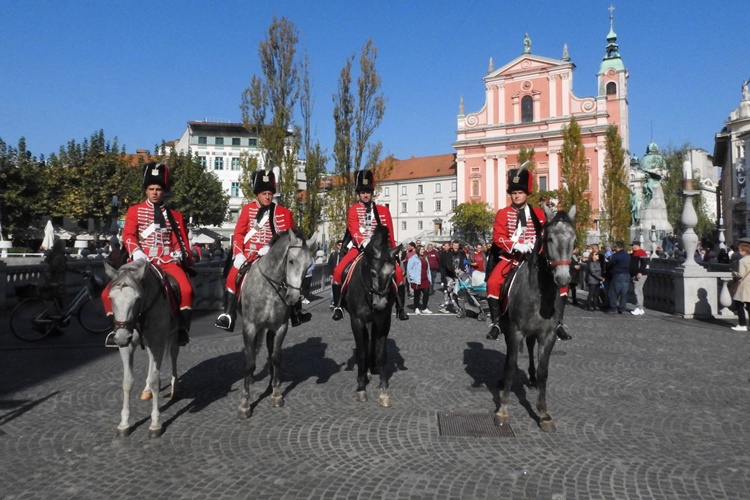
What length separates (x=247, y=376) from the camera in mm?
6168

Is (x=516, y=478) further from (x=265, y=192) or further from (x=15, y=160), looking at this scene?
(x=15, y=160)

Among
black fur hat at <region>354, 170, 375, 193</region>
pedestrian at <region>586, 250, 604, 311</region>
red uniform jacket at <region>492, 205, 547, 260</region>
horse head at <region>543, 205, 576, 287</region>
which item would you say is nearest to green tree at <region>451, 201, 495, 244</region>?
pedestrian at <region>586, 250, 604, 311</region>

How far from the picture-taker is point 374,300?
6219 mm

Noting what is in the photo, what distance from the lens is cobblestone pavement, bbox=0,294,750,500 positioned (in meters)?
4.32

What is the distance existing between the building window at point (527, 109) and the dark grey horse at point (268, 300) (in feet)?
220

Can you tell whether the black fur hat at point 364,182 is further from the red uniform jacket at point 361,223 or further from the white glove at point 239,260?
the white glove at point 239,260

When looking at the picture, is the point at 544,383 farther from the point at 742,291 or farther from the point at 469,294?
the point at 469,294

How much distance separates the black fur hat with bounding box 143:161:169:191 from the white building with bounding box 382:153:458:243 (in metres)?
80.3

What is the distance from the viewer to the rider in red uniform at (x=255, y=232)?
6746mm

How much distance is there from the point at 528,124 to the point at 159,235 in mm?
66794

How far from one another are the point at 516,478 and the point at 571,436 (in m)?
→ 1.27

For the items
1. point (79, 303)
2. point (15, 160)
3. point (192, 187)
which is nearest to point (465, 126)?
point (192, 187)

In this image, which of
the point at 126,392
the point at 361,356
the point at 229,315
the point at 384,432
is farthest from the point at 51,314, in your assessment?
the point at 384,432

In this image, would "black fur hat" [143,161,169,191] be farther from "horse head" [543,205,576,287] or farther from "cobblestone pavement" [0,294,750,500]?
"horse head" [543,205,576,287]
